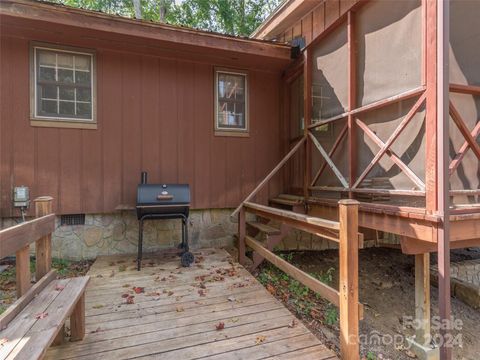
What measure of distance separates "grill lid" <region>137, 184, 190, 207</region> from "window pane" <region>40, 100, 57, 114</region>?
5.94ft

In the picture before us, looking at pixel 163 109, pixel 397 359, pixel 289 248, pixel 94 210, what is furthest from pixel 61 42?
pixel 397 359

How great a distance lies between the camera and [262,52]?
464cm

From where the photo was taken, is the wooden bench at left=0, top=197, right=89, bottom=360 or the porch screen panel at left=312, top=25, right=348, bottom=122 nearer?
the wooden bench at left=0, top=197, right=89, bottom=360

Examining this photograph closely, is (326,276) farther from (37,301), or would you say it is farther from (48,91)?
(48,91)

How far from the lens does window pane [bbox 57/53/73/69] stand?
417cm

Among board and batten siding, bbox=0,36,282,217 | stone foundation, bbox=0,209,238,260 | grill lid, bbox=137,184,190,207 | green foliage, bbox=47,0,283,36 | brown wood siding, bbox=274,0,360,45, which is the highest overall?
green foliage, bbox=47,0,283,36

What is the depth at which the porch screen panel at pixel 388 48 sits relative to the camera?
269 cm

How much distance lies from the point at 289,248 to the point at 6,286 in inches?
167

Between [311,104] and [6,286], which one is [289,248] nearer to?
[311,104]

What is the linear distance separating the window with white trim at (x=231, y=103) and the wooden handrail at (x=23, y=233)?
10.6ft

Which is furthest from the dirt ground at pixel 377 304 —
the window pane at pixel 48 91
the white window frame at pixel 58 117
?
the window pane at pixel 48 91

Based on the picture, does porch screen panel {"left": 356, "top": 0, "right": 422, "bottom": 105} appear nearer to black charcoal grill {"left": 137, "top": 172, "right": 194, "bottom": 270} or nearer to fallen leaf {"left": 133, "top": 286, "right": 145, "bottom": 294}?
black charcoal grill {"left": 137, "top": 172, "right": 194, "bottom": 270}

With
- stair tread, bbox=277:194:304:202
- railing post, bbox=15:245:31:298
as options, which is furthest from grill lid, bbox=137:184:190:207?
railing post, bbox=15:245:31:298

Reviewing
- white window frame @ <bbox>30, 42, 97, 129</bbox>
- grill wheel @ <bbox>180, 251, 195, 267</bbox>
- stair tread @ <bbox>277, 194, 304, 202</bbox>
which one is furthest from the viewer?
stair tread @ <bbox>277, 194, 304, 202</bbox>
